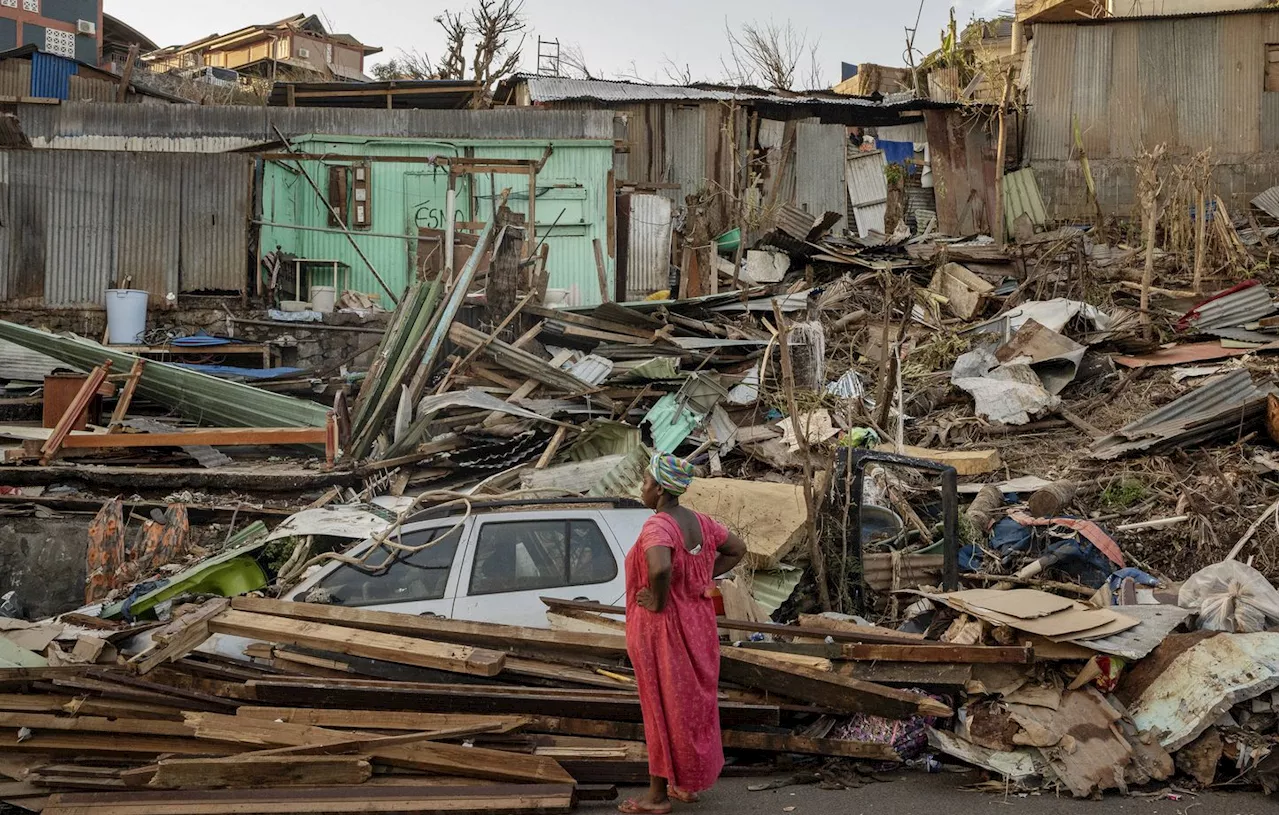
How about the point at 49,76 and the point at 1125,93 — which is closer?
the point at 1125,93

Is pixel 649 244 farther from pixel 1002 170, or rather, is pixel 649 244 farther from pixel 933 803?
pixel 933 803

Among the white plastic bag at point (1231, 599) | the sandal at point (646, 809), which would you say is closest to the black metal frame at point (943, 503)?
the white plastic bag at point (1231, 599)

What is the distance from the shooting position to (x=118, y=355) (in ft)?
39.3

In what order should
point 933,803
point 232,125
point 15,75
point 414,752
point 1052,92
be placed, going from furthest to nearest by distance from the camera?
point 15,75
point 1052,92
point 232,125
point 414,752
point 933,803

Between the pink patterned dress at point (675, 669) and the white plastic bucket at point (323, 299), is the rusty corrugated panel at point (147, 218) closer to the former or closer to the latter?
the white plastic bucket at point (323, 299)

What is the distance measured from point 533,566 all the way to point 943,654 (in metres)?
2.40

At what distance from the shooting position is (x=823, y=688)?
5.10m

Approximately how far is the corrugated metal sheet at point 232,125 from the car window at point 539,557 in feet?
41.4

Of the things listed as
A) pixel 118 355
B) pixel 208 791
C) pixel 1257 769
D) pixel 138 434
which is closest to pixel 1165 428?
pixel 1257 769

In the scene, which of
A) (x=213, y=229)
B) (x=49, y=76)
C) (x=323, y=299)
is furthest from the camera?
(x=49, y=76)

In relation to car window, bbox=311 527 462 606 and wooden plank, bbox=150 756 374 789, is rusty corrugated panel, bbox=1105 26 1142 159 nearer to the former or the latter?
car window, bbox=311 527 462 606

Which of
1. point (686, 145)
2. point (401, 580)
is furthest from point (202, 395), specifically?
point (686, 145)

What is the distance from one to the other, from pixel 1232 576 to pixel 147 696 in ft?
21.5

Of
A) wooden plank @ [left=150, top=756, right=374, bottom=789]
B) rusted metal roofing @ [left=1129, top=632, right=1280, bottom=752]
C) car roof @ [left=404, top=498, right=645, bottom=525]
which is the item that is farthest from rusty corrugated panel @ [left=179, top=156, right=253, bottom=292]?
rusted metal roofing @ [left=1129, top=632, right=1280, bottom=752]
